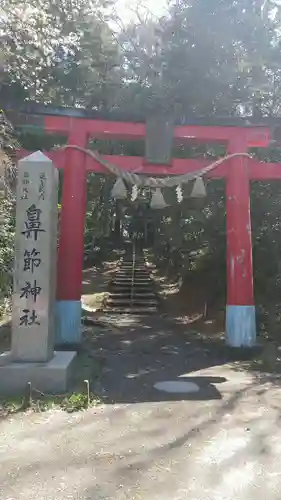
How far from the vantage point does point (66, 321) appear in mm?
8234

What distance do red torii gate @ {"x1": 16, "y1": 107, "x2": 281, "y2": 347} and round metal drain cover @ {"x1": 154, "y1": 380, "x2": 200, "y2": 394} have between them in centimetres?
226

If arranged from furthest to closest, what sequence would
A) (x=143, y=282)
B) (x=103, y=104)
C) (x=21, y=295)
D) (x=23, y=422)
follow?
1. (x=143, y=282)
2. (x=103, y=104)
3. (x=21, y=295)
4. (x=23, y=422)

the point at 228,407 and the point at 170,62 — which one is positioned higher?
the point at 170,62

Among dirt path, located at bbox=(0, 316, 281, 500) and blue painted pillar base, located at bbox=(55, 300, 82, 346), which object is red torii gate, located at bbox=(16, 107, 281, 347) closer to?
blue painted pillar base, located at bbox=(55, 300, 82, 346)

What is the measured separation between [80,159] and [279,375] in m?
4.94

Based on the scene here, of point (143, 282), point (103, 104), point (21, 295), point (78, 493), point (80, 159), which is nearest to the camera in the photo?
point (78, 493)

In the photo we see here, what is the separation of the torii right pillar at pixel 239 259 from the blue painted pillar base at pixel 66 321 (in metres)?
2.74

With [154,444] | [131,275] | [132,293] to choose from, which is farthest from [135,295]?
[154,444]

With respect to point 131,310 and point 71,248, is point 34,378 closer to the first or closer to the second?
point 71,248

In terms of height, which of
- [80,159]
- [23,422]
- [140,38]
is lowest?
[23,422]

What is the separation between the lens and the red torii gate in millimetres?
8312

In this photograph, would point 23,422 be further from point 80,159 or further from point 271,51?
point 271,51

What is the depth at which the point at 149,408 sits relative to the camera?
5.25 m

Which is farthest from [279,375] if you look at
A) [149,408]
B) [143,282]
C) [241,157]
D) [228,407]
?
[143,282]
